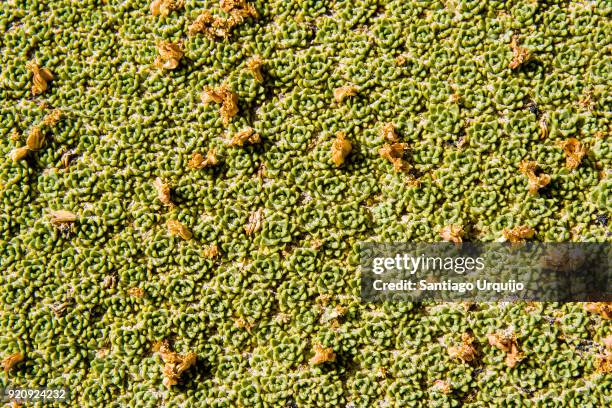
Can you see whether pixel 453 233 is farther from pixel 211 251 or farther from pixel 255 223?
pixel 211 251

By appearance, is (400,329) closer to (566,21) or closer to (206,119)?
(206,119)

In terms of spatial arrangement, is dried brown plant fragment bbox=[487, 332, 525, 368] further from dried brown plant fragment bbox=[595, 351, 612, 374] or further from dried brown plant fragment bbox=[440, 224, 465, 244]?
dried brown plant fragment bbox=[440, 224, 465, 244]

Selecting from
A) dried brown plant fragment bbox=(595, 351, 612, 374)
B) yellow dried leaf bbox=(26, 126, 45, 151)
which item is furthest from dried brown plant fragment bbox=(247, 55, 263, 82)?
dried brown plant fragment bbox=(595, 351, 612, 374)

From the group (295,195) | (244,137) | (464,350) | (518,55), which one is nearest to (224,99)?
(244,137)

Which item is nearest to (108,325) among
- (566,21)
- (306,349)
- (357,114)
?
(306,349)

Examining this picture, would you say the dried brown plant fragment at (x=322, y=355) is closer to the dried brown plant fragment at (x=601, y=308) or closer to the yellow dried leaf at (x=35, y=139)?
the dried brown plant fragment at (x=601, y=308)

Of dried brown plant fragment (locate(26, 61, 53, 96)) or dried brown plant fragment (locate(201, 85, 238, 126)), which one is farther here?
dried brown plant fragment (locate(26, 61, 53, 96))
